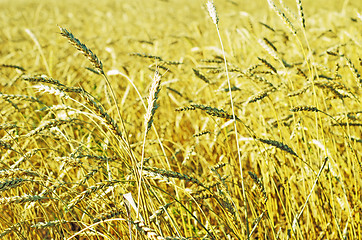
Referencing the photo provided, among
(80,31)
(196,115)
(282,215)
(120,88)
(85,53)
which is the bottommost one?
(282,215)

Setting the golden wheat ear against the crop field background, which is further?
the crop field background

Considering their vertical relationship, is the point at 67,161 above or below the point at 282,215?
above

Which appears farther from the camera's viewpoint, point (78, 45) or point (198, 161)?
point (198, 161)

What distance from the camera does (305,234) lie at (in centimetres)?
158

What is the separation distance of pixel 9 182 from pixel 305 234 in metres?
1.39

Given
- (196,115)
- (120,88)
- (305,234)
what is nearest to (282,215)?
(305,234)

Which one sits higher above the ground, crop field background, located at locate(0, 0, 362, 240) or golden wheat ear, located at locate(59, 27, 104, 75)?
golden wheat ear, located at locate(59, 27, 104, 75)

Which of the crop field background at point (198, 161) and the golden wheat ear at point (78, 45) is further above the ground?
the golden wheat ear at point (78, 45)

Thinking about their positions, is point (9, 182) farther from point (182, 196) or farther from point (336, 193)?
point (336, 193)

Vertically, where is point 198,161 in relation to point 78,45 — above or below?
below

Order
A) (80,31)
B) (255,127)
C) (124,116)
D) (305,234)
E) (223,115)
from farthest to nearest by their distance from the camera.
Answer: (80,31) → (124,116) → (255,127) → (305,234) → (223,115)

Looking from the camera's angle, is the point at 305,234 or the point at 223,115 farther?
the point at 305,234

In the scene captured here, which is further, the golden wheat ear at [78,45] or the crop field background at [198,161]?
the crop field background at [198,161]

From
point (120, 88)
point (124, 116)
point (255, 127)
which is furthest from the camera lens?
point (120, 88)
